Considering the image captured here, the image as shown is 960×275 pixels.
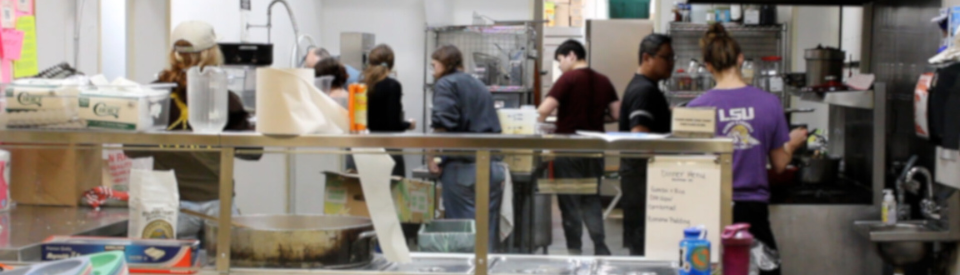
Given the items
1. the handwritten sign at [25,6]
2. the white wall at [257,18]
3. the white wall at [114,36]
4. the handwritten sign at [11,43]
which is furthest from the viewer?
the white wall at [257,18]

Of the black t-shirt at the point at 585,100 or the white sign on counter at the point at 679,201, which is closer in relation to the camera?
the white sign on counter at the point at 679,201

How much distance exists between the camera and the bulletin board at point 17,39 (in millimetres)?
3697

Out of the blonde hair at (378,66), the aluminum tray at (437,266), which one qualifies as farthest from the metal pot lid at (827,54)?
the aluminum tray at (437,266)

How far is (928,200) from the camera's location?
3910 mm

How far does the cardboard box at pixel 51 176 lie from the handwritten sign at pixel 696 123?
160cm

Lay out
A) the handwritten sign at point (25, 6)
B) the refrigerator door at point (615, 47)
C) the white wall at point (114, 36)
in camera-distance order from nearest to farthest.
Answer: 1. the handwritten sign at point (25, 6)
2. the white wall at point (114, 36)
3. the refrigerator door at point (615, 47)

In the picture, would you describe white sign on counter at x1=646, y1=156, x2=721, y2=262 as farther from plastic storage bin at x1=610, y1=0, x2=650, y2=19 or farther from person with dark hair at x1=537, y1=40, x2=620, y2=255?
plastic storage bin at x1=610, y1=0, x2=650, y2=19

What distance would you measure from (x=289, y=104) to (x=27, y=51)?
225 centimetres

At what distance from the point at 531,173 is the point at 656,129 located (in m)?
1.74

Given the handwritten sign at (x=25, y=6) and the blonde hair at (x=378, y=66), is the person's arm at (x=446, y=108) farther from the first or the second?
the handwritten sign at (x=25, y=6)

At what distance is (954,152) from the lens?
139 inches

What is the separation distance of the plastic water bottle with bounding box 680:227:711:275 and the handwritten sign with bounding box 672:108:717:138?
0.28m

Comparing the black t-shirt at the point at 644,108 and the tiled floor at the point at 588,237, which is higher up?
the black t-shirt at the point at 644,108

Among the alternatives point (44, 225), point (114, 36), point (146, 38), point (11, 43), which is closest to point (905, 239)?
point (44, 225)
